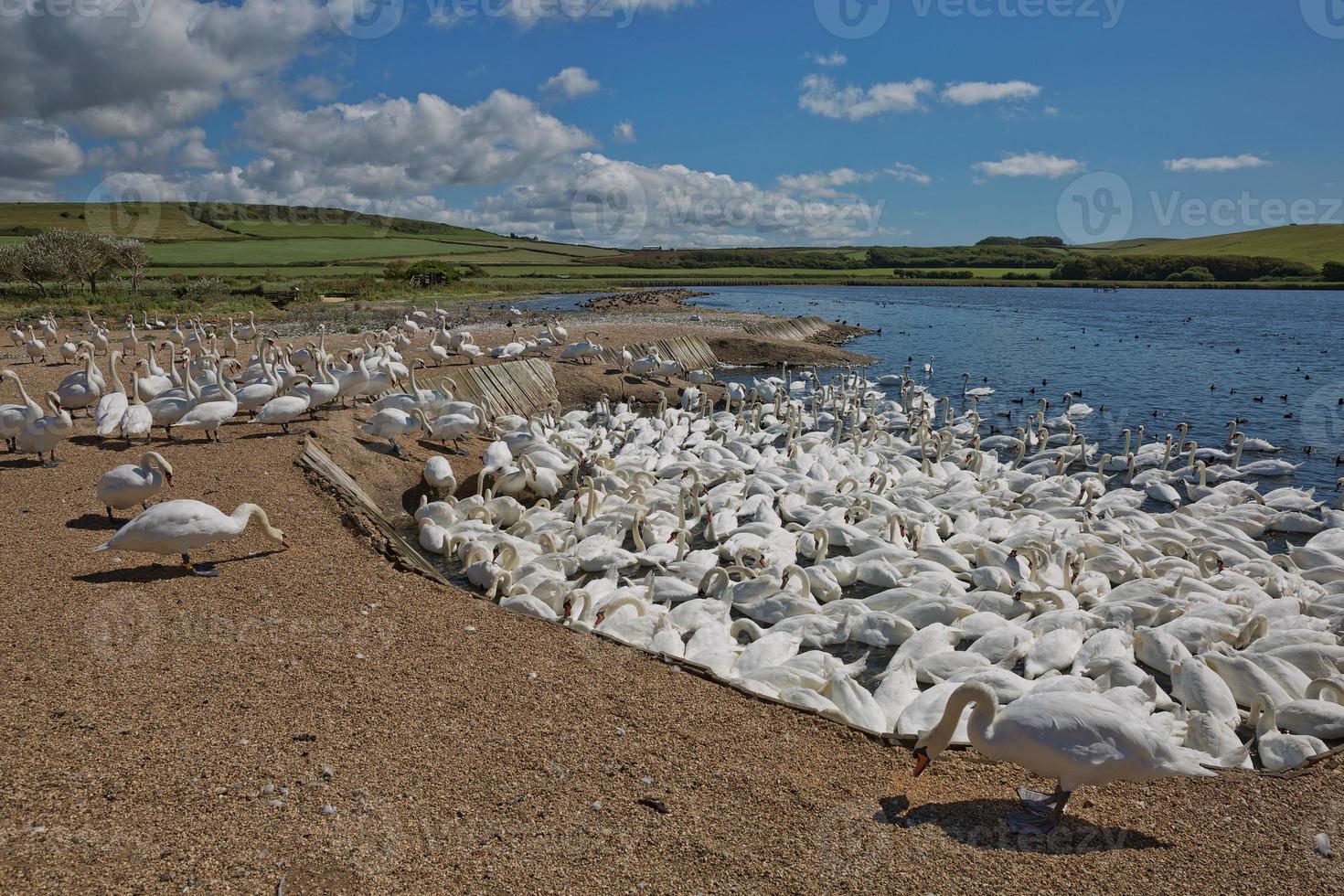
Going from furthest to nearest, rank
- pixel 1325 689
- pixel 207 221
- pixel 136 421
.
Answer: pixel 207 221 → pixel 136 421 → pixel 1325 689

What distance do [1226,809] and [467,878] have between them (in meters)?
5.48

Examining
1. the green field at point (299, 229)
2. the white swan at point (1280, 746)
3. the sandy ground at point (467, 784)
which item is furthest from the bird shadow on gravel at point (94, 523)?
the green field at point (299, 229)

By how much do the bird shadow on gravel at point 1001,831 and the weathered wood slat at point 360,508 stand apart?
609cm

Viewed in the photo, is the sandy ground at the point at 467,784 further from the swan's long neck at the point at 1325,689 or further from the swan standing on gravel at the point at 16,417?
the swan standing on gravel at the point at 16,417

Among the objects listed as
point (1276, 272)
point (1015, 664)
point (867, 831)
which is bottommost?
point (1015, 664)

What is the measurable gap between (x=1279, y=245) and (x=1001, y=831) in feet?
459

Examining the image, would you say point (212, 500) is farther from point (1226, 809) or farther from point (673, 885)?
point (1226, 809)

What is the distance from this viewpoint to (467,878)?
4766 mm

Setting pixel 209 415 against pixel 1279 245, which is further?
pixel 1279 245

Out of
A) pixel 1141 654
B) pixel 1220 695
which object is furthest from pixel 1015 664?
pixel 1220 695

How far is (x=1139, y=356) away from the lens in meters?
42.5

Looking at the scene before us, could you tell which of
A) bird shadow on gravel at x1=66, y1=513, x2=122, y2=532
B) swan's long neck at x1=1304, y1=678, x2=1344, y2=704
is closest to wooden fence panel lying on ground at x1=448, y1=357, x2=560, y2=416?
bird shadow on gravel at x1=66, y1=513, x2=122, y2=532

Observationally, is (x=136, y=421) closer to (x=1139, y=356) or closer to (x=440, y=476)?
(x=440, y=476)

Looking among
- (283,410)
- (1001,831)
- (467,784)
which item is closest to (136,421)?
(283,410)
